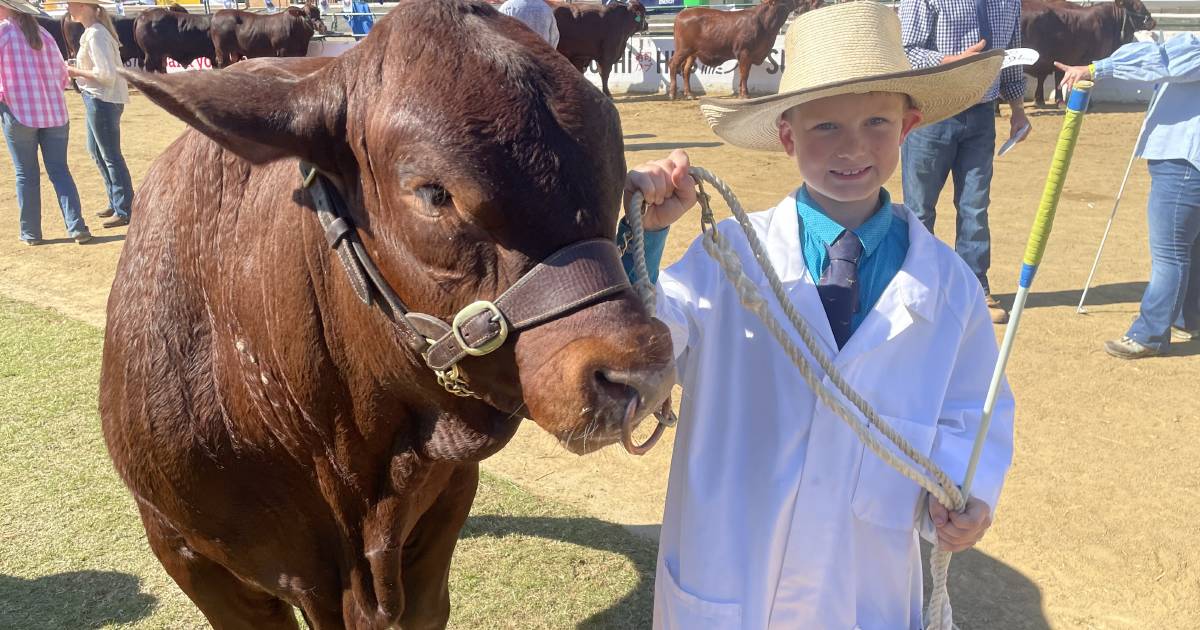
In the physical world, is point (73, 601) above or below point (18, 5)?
below

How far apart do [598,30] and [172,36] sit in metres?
10.3

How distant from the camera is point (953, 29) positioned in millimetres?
5727

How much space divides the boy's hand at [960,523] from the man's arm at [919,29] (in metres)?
4.51

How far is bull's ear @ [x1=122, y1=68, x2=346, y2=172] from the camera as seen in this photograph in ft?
4.89

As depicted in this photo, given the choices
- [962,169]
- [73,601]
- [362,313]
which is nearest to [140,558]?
[73,601]

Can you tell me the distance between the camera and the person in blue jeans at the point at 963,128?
5699mm

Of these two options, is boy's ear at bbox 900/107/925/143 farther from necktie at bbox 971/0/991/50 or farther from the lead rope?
necktie at bbox 971/0/991/50

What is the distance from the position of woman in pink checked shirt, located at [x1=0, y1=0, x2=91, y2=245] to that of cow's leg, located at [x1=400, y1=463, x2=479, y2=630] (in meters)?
6.87

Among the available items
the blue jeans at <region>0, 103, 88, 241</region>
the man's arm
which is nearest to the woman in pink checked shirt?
the blue jeans at <region>0, 103, 88, 241</region>

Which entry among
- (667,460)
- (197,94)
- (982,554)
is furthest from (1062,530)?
(197,94)

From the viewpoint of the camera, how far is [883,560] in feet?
6.52

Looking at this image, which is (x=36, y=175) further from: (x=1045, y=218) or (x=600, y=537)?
(x=1045, y=218)

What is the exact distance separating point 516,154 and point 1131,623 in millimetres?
2950

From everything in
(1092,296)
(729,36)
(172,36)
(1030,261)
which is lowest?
(172,36)
